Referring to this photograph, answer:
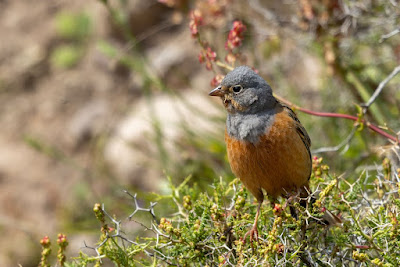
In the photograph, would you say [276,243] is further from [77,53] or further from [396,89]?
[77,53]

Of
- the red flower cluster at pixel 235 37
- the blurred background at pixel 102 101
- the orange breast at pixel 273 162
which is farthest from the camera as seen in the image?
the blurred background at pixel 102 101

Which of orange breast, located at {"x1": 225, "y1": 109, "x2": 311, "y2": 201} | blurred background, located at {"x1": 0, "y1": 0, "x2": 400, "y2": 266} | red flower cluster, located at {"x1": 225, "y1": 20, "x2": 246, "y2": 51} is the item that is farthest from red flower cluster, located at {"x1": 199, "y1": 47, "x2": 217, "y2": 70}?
blurred background, located at {"x1": 0, "y1": 0, "x2": 400, "y2": 266}

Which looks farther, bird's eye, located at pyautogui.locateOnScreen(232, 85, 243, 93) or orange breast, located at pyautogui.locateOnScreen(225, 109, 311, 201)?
bird's eye, located at pyautogui.locateOnScreen(232, 85, 243, 93)

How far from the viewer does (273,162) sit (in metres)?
2.74

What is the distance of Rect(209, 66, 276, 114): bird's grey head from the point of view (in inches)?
114

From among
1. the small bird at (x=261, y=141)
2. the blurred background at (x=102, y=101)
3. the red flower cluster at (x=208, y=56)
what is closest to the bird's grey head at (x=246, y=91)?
the small bird at (x=261, y=141)

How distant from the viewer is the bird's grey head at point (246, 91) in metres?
2.91

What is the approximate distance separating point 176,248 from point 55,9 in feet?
20.0

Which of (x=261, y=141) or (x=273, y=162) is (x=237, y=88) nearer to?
(x=261, y=141)

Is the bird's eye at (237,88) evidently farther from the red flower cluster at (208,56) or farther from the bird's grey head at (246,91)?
the red flower cluster at (208,56)

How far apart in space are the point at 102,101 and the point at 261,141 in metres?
4.58

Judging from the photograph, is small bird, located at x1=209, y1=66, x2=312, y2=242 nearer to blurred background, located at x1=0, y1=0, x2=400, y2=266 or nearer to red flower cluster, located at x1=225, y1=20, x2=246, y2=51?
red flower cluster, located at x1=225, y1=20, x2=246, y2=51

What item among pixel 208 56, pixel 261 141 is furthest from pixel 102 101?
pixel 261 141

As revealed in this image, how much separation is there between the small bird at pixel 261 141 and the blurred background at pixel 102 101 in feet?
5.75
